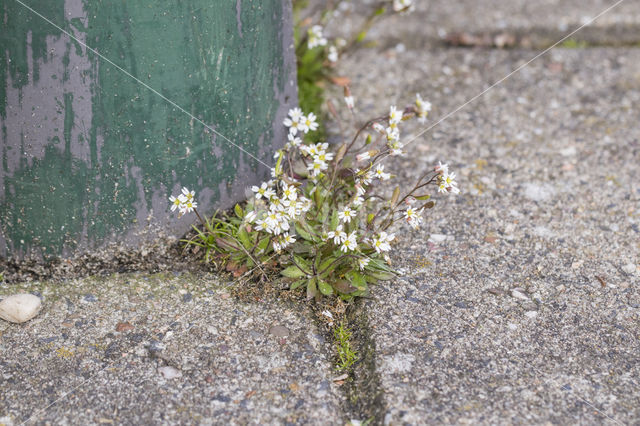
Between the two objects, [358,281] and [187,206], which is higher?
[187,206]

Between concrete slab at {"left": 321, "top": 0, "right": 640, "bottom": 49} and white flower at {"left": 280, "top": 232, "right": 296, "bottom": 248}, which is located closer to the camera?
white flower at {"left": 280, "top": 232, "right": 296, "bottom": 248}

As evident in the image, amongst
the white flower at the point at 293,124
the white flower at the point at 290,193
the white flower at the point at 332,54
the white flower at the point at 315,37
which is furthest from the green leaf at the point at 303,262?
the white flower at the point at 332,54

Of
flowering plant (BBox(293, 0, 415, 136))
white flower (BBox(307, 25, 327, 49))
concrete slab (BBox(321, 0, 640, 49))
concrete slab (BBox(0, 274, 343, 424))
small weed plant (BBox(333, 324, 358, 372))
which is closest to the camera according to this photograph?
concrete slab (BBox(0, 274, 343, 424))

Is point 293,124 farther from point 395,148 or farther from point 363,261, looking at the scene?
point 363,261

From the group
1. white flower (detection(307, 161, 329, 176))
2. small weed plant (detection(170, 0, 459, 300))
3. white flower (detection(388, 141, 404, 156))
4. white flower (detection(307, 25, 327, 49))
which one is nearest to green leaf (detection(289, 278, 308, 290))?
small weed plant (detection(170, 0, 459, 300))

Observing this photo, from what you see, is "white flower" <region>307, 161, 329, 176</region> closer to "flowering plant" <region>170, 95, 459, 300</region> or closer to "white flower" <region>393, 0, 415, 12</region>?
"flowering plant" <region>170, 95, 459, 300</region>

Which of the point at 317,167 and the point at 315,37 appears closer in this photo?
the point at 317,167

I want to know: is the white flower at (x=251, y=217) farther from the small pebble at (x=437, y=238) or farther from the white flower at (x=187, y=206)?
the small pebble at (x=437, y=238)

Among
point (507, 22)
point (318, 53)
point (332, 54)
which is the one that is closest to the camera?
point (332, 54)

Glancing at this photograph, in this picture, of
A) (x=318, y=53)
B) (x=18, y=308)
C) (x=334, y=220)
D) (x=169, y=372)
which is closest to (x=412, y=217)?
(x=334, y=220)
